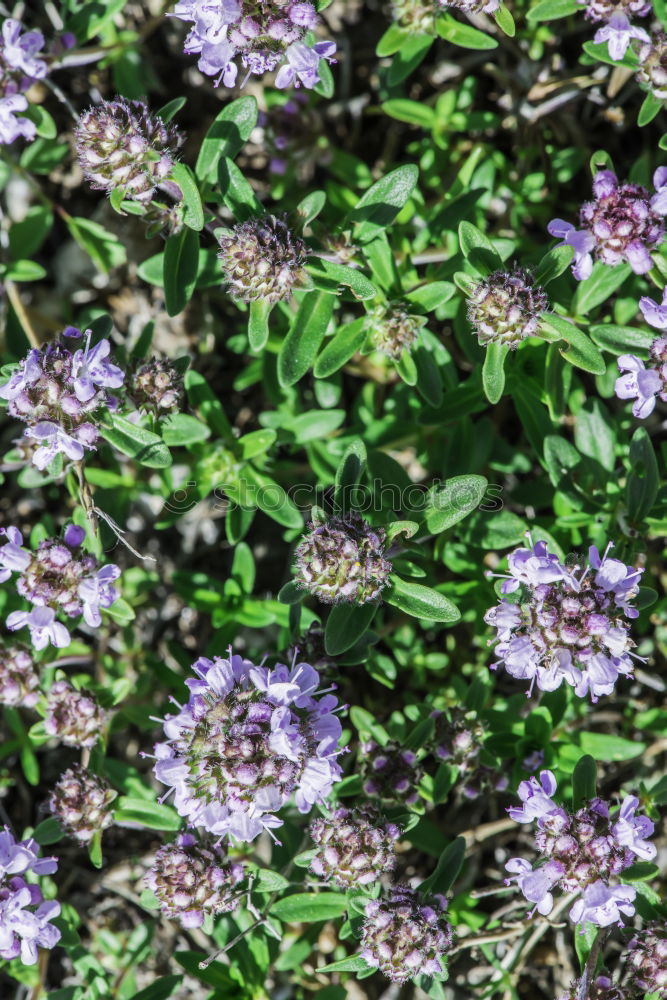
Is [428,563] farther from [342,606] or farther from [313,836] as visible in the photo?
[313,836]

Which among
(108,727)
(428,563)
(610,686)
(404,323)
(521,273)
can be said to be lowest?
(108,727)

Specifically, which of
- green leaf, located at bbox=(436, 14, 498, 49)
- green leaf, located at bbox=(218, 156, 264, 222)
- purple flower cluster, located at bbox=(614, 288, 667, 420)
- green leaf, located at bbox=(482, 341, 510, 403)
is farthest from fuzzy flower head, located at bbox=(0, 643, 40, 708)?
green leaf, located at bbox=(436, 14, 498, 49)

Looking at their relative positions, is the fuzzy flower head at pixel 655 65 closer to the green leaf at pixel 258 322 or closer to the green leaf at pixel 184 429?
the green leaf at pixel 258 322

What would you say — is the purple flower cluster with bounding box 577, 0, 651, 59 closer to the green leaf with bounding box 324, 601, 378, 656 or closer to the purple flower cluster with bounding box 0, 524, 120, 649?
the green leaf with bounding box 324, 601, 378, 656

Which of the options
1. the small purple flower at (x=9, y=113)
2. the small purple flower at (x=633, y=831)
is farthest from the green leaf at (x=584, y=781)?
the small purple flower at (x=9, y=113)

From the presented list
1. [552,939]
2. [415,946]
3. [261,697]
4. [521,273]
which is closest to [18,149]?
[521,273]

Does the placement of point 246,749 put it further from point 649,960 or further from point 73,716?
point 649,960

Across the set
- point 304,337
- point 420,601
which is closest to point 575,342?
point 304,337
